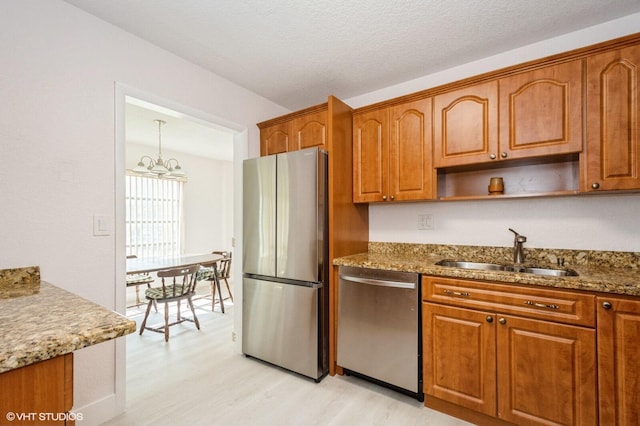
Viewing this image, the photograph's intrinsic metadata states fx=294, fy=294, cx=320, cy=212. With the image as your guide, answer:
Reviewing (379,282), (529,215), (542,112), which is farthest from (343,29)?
(529,215)

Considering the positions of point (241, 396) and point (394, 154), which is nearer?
point (241, 396)

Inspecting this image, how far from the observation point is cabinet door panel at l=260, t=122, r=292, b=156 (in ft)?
9.09

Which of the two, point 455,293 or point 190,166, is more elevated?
point 190,166

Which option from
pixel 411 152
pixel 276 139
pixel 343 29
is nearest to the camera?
pixel 343 29

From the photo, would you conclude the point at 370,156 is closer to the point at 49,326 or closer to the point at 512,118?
the point at 512,118

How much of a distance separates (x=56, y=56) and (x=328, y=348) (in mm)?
2640

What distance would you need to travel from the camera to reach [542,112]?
1824mm

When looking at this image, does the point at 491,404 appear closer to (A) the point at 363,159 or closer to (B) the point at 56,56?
(A) the point at 363,159

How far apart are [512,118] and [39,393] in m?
2.53

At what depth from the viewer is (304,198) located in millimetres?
2320

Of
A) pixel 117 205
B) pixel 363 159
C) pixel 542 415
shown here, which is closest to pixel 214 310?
pixel 117 205

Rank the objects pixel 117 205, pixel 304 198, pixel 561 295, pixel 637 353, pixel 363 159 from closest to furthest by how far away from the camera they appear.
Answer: pixel 637 353 < pixel 561 295 < pixel 117 205 < pixel 304 198 < pixel 363 159

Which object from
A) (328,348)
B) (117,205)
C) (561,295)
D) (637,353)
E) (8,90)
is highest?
(8,90)

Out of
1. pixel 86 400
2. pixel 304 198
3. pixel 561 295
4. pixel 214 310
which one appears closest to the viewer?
pixel 561 295
